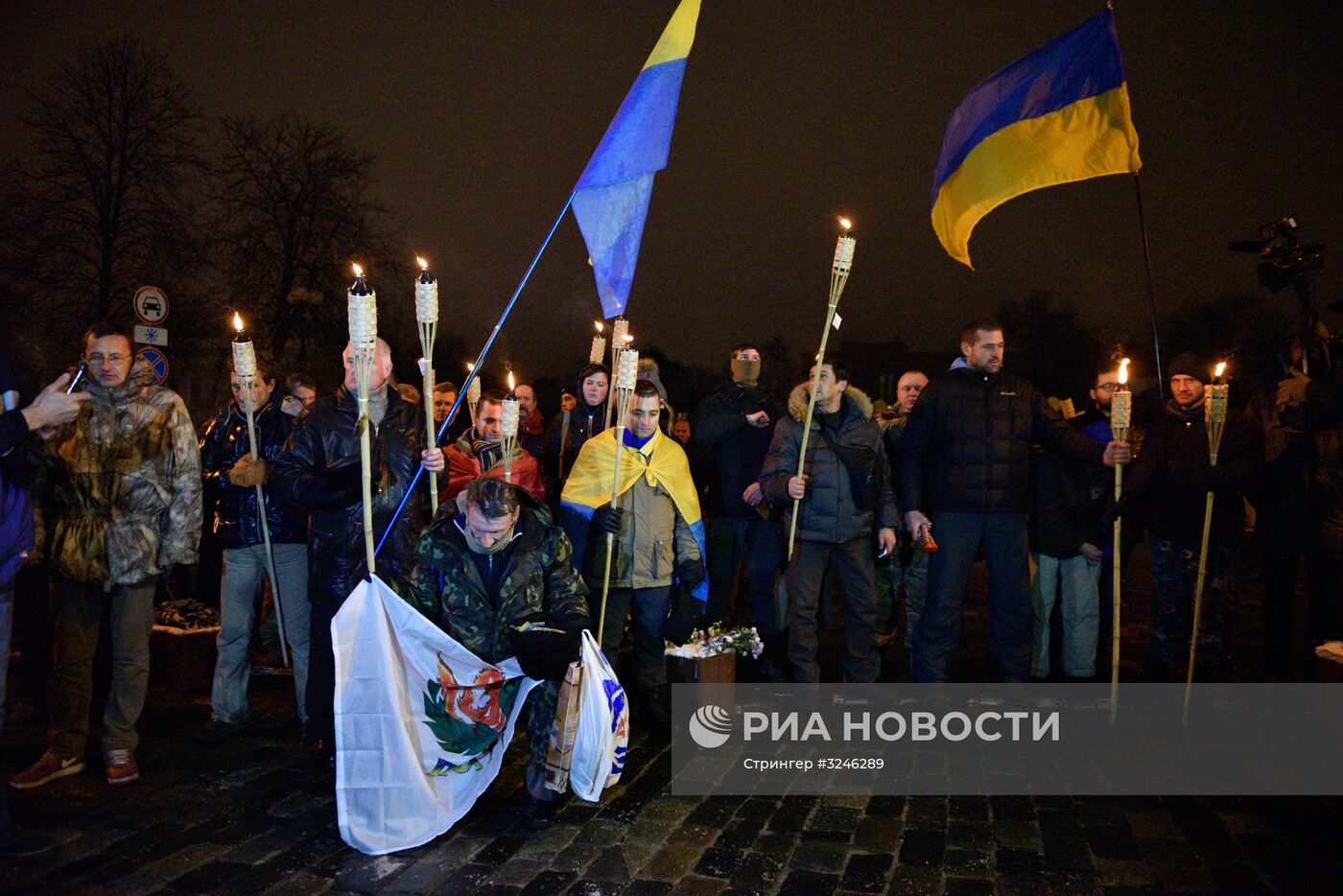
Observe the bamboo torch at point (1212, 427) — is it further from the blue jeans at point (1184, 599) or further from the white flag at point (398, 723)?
the white flag at point (398, 723)

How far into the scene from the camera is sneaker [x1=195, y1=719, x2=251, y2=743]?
5.35m

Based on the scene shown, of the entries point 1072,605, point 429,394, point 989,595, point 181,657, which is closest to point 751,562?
point 989,595

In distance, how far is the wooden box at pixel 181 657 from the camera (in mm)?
6293

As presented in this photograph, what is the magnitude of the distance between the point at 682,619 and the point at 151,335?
9.02 m

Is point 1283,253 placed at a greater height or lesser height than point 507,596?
greater

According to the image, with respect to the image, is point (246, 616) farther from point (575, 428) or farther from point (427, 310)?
point (575, 428)

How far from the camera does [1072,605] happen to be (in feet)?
21.9

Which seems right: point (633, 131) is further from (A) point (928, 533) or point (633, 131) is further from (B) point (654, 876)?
(B) point (654, 876)

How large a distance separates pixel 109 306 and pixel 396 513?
16.1 metres

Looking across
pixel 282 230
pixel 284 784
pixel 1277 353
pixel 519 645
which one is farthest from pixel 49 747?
pixel 282 230

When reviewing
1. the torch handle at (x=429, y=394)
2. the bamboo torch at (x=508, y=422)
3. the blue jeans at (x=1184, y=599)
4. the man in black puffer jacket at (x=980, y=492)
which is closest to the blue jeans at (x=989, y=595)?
the man in black puffer jacket at (x=980, y=492)

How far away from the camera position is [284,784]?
4.76m

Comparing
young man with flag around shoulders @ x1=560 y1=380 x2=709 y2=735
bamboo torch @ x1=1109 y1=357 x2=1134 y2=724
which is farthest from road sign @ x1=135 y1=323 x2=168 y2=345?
bamboo torch @ x1=1109 y1=357 x2=1134 y2=724

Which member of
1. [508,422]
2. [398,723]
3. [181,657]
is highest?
[508,422]
